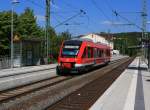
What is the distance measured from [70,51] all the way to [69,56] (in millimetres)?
473

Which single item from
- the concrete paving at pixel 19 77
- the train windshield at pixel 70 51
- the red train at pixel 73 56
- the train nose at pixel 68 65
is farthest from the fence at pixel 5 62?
the train nose at pixel 68 65

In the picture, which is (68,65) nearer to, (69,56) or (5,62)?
(69,56)

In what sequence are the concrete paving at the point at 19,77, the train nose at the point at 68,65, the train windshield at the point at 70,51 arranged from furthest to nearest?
1. the train windshield at the point at 70,51
2. the train nose at the point at 68,65
3. the concrete paving at the point at 19,77

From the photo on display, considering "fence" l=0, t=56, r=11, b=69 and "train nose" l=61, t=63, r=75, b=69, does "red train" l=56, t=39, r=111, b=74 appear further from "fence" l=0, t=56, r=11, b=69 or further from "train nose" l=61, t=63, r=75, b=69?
"fence" l=0, t=56, r=11, b=69

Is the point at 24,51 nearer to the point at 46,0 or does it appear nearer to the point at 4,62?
the point at 4,62

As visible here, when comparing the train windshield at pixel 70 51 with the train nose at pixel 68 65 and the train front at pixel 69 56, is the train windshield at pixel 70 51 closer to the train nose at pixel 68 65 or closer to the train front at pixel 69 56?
the train front at pixel 69 56

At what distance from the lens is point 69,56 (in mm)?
32094

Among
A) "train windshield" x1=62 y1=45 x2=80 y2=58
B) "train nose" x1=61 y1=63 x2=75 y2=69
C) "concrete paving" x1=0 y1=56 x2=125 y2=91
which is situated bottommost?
"concrete paving" x1=0 y1=56 x2=125 y2=91

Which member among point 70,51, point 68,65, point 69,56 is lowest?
point 68,65

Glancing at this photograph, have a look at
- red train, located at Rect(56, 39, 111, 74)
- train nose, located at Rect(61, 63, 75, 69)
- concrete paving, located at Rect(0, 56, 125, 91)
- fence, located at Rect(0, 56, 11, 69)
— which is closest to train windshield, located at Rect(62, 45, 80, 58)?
red train, located at Rect(56, 39, 111, 74)

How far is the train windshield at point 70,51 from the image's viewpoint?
32062mm

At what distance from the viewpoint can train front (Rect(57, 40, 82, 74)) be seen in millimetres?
31859

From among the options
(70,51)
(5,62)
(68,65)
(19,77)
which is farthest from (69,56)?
(5,62)

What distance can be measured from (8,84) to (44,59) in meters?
30.3
